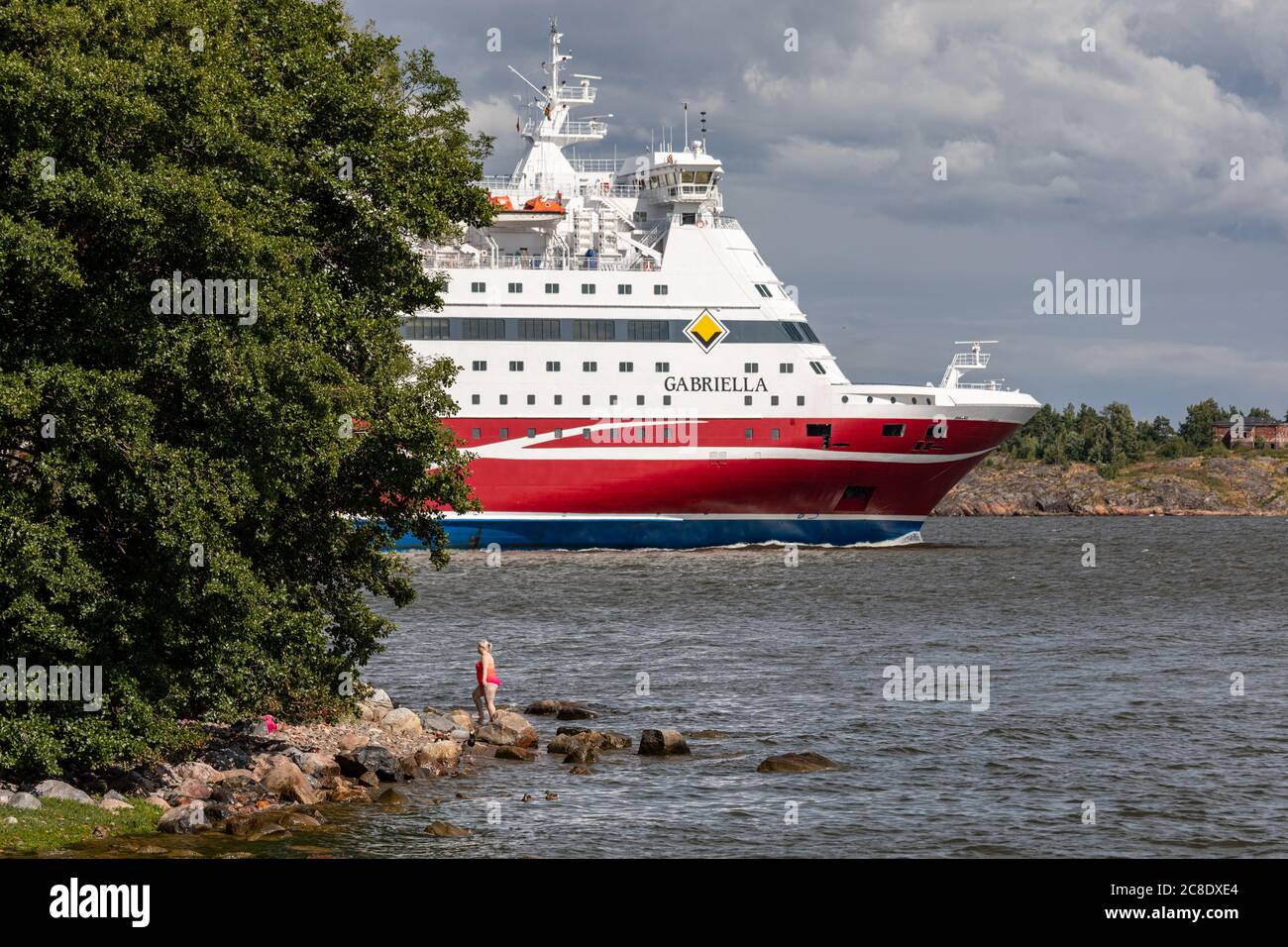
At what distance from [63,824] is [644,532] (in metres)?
42.6

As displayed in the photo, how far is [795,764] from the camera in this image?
70.3 feet

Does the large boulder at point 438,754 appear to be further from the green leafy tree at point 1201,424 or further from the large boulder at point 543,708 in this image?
the green leafy tree at point 1201,424

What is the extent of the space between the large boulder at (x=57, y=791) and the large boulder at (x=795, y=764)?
30.9 ft

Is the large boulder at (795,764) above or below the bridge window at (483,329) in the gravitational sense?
below

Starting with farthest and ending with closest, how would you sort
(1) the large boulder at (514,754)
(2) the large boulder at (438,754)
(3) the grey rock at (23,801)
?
(1) the large boulder at (514,754) → (2) the large boulder at (438,754) → (3) the grey rock at (23,801)

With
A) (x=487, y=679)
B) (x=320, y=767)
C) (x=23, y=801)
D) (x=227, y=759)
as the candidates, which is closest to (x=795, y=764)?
(x=487, y=679)

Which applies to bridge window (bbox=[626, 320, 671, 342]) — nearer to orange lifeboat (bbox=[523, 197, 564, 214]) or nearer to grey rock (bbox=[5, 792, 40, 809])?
orange lifeboat (bbox=[523, 197, 564, 214])

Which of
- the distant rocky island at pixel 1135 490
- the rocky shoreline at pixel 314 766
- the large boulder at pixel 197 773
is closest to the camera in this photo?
the rocky shoreline at pixel 314 766

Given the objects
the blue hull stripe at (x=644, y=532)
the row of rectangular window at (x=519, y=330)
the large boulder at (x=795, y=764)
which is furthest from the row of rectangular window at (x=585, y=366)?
the large boulder at (x=795, y=764)

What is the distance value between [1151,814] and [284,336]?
12.5 meters

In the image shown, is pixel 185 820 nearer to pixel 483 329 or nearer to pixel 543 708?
pixel 543 708

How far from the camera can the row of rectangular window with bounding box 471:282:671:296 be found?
57.5m

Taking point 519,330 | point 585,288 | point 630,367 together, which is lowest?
point 630,367

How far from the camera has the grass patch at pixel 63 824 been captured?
49.2 ft
